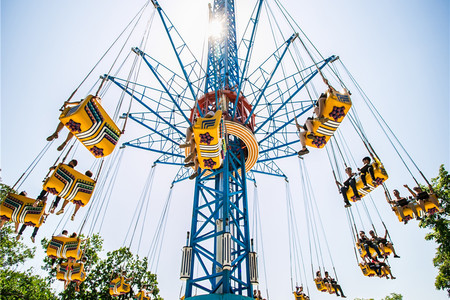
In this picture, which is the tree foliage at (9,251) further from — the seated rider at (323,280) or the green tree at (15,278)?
the seated rider at (323,280)

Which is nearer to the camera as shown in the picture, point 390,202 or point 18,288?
point 390,202

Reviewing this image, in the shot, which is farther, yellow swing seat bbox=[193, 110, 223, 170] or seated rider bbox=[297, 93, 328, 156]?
seated rider bbox=[297, 93, 328, 156]

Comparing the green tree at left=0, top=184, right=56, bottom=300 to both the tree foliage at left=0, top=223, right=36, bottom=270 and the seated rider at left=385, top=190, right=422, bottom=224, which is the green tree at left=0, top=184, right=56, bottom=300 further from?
the seated rider at left=385, top=190, right=422, bottom=224

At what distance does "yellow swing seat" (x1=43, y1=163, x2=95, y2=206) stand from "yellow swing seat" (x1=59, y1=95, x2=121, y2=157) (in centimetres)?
122

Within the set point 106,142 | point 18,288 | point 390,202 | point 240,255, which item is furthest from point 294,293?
point 18,288

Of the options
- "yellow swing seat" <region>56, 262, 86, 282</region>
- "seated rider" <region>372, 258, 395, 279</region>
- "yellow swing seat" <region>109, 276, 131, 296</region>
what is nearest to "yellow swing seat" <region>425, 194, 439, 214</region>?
"seated rider" <region>372, 258, 395, 279</region>

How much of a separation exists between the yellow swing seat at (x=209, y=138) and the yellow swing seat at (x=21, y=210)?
15.0 feet

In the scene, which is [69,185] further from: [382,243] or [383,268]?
[383,268]

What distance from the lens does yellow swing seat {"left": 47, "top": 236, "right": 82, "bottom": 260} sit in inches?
338

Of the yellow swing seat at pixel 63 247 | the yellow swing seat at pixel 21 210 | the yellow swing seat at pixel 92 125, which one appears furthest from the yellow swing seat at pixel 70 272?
the yellow swing seat at pixel 92 125

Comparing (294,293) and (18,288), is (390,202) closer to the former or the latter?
(294,293)

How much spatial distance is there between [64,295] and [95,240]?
153 inches

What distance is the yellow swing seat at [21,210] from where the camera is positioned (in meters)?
6.88

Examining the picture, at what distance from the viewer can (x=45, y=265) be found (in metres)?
18.8
